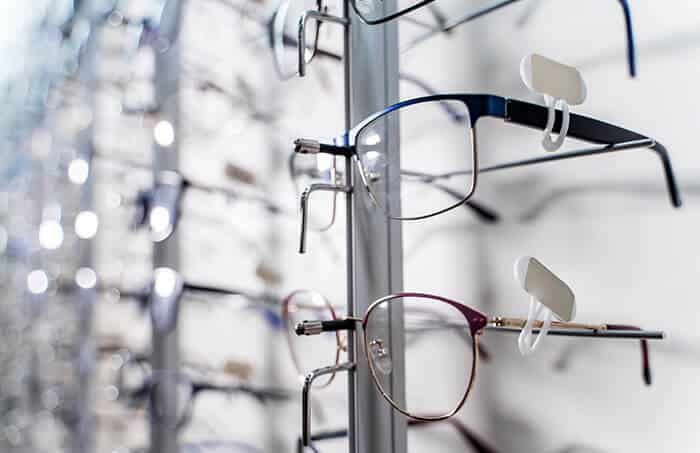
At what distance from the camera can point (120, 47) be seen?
132cm

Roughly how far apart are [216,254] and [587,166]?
653 mm

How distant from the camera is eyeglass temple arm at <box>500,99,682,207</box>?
17.7 inches

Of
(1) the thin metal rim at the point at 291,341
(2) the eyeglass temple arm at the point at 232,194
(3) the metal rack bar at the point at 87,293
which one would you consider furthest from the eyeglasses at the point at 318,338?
(3) the metal rack bar at the point at 87,293

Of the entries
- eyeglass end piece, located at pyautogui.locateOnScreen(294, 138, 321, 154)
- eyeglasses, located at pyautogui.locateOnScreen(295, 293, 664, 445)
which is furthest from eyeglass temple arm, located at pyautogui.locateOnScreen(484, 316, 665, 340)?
eyeglass end piece, located at pyautogui.locateOnScreen(294, 138, 321, 154)

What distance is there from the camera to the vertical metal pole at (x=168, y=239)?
Result: 0.96 meters

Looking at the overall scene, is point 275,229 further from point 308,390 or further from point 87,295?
point 87,295

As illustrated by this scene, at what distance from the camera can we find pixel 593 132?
471 millimetres

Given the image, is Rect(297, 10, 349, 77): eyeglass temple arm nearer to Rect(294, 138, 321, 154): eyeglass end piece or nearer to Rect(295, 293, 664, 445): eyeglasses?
Rect(294, 138, 321, 154): eyeglass end piece

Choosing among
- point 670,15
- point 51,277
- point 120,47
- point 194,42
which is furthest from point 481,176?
point 51,277

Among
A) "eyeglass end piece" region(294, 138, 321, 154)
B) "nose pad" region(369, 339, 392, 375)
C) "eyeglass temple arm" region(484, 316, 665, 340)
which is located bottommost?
"nose pad" region(369, 339, 392, 375)

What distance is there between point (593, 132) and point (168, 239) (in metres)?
0.69

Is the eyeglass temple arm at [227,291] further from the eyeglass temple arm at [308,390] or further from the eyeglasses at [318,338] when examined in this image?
the eyeglass temple arm at [308,390]

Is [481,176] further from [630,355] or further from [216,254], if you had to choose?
[216,254]

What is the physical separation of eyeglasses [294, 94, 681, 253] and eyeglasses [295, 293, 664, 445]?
81 mm
